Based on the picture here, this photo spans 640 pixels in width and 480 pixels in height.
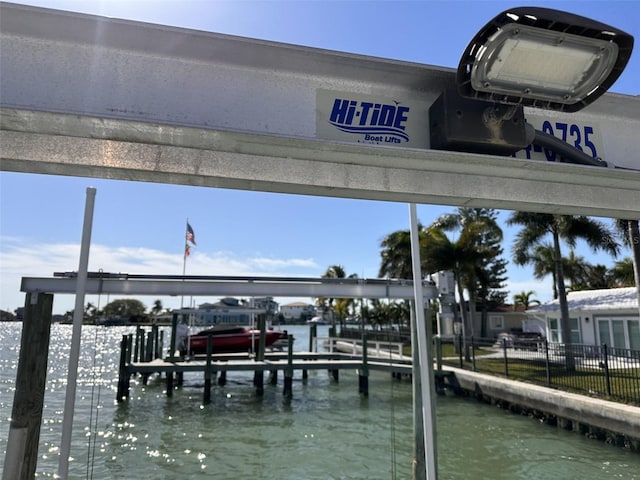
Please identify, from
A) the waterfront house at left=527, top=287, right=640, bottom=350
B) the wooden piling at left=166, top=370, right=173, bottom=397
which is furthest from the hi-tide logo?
the waterfront house at left=527, top=287, right=640, bottom=350

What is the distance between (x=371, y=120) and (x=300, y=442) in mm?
10042

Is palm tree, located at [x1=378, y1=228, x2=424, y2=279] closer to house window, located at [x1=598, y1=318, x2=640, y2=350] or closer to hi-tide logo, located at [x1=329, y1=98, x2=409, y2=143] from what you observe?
house window, located at [x1=598, y1=318, x2=640, y2=350]

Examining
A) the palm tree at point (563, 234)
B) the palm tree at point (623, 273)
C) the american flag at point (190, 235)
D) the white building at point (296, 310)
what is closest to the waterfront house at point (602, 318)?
the palm tree at point (563, 234)

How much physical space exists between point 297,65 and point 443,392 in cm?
1570

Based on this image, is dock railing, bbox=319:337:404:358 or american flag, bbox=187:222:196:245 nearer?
american flag, bbox=187:222:196:245

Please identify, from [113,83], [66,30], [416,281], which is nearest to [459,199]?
[416,281]

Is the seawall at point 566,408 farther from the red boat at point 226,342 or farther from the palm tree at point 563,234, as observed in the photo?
the red boat at point 226,342

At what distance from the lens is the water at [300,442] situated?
337 inches

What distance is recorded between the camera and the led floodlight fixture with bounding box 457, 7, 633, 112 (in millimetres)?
1619

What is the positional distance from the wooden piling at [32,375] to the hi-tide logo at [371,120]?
4.63 metres

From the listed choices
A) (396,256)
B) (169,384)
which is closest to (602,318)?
(396,256)

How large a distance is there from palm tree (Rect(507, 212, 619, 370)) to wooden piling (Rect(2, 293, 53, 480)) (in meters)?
17.5

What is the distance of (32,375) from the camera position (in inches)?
201

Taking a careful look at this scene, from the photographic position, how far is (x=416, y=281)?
3.52m
